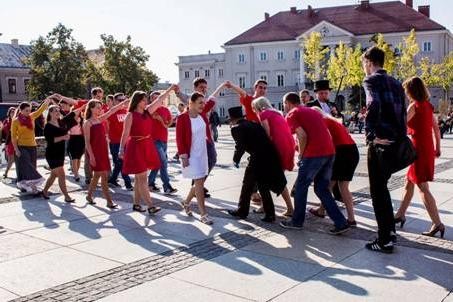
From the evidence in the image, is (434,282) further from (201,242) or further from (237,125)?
(237,125)

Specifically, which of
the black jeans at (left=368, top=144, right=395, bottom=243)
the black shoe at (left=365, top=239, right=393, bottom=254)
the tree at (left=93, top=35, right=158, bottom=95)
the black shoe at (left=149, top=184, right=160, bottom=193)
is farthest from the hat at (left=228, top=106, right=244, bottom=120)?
the tree at (left=93, top=35, right=158, bottom=95)

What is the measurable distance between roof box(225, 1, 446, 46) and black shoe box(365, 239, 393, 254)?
59141 mm

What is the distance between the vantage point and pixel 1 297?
4699mm

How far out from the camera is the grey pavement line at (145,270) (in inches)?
186

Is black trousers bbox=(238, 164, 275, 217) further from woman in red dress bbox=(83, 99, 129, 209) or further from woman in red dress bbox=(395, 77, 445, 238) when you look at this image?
woman in red dress bbox=(83, 99, 129, 209)

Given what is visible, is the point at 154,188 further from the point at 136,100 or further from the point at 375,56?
the point at 375,56

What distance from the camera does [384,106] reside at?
18.3 feet

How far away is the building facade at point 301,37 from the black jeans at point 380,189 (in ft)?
193

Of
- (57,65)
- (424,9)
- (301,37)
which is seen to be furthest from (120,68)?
(424,9)

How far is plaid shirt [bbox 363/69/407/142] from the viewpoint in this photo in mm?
5535

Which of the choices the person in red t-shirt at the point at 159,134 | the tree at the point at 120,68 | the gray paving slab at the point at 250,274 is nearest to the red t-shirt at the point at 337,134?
the gray paving slab at the point at 250,274

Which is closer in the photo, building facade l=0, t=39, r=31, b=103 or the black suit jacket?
the black suit jacket

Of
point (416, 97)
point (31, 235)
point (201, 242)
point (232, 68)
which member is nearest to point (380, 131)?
point (416, 97)

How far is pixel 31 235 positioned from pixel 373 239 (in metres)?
4.27
